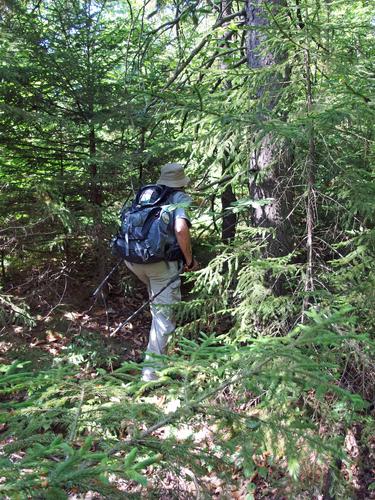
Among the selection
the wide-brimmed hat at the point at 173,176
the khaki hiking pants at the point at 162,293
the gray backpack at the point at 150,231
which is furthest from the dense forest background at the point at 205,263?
the gray backpack at the point at 150,231

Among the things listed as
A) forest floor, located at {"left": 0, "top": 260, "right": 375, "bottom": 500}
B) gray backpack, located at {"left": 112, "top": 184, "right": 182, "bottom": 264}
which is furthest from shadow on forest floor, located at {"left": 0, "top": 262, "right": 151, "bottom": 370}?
gray backpack, located at {"left": 112, "top": 184, "right": 182, "bottom": 264}

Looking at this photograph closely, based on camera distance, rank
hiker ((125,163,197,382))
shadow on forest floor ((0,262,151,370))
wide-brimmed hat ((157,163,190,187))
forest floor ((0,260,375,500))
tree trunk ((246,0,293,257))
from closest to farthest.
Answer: tree trunk ((246,0,293,257)), forest floor ((0,260,375,500)), hiker ((125,163,197,382)), wide-brimmed hat ((157,163,190,187)), shadow on forest floor ((0,262,151,370))

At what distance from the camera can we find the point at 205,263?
5891 mm

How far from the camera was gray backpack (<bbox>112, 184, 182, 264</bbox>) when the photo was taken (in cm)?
435

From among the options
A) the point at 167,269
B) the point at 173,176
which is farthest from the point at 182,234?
the point at 173,176

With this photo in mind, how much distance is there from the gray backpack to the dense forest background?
44 cm

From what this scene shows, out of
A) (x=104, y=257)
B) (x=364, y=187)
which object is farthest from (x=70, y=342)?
(x=364, y=187)

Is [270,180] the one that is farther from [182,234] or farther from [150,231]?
[150,231]

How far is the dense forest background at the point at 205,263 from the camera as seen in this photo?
5.74 feet

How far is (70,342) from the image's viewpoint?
5168 millimetres

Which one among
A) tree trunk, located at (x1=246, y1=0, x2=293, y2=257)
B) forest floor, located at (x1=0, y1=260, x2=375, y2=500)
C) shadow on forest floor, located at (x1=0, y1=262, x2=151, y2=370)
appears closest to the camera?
tree trunk, located at (x1=246, y1=0, x2=293, y2=257)

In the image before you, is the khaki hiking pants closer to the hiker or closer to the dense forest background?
the hiker

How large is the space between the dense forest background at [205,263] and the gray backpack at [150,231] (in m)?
0.44

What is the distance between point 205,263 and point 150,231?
170 centimetres
